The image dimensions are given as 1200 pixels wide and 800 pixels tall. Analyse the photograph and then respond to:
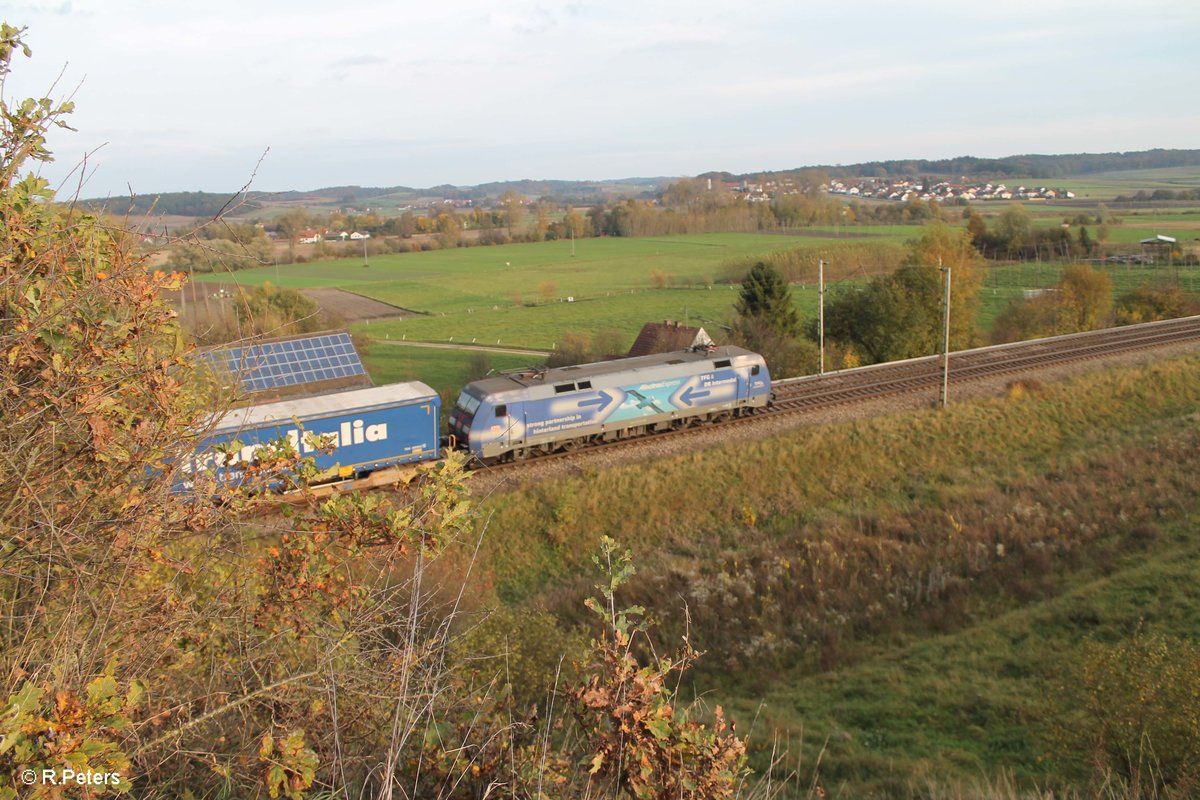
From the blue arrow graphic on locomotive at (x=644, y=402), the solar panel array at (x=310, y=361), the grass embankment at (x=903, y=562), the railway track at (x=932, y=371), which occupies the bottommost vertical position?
the grass embankment at (x=903, y=562)

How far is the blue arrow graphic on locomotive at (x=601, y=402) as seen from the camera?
26453 millimetres

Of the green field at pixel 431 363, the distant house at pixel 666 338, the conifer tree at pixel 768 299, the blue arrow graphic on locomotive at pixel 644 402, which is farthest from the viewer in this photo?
the green field at pixel 431 363

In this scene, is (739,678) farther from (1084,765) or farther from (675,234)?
(675,234)

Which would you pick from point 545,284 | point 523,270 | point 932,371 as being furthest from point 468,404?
point 523,270

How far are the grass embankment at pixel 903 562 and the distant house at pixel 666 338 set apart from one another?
30.9ft

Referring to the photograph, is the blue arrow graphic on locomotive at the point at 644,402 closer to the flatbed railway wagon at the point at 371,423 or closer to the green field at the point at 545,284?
the flatbed railway wagon at the point at 371,423

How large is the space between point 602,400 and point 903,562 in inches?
384

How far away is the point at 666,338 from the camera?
3875 cm

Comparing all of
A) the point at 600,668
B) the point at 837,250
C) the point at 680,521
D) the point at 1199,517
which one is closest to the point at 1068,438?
the point at 1199,517

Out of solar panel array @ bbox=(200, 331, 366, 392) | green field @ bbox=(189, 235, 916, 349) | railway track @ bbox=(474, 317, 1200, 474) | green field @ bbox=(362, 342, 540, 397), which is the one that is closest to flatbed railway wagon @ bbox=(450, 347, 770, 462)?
railway track @ bbox=(474, 317, 1200, 474)

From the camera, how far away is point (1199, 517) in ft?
80.3

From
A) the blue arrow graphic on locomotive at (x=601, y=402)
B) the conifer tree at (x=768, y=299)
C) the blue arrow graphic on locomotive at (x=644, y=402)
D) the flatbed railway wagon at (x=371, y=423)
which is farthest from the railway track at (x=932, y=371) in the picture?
the conifer tree at (x=768, y=299)

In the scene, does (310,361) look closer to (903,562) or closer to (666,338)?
(666,338)

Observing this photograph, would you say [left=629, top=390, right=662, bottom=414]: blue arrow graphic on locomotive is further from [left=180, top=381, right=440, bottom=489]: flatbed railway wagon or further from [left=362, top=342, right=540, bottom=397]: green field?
[left=362, top=342, right=540, bottom=397]: green field
